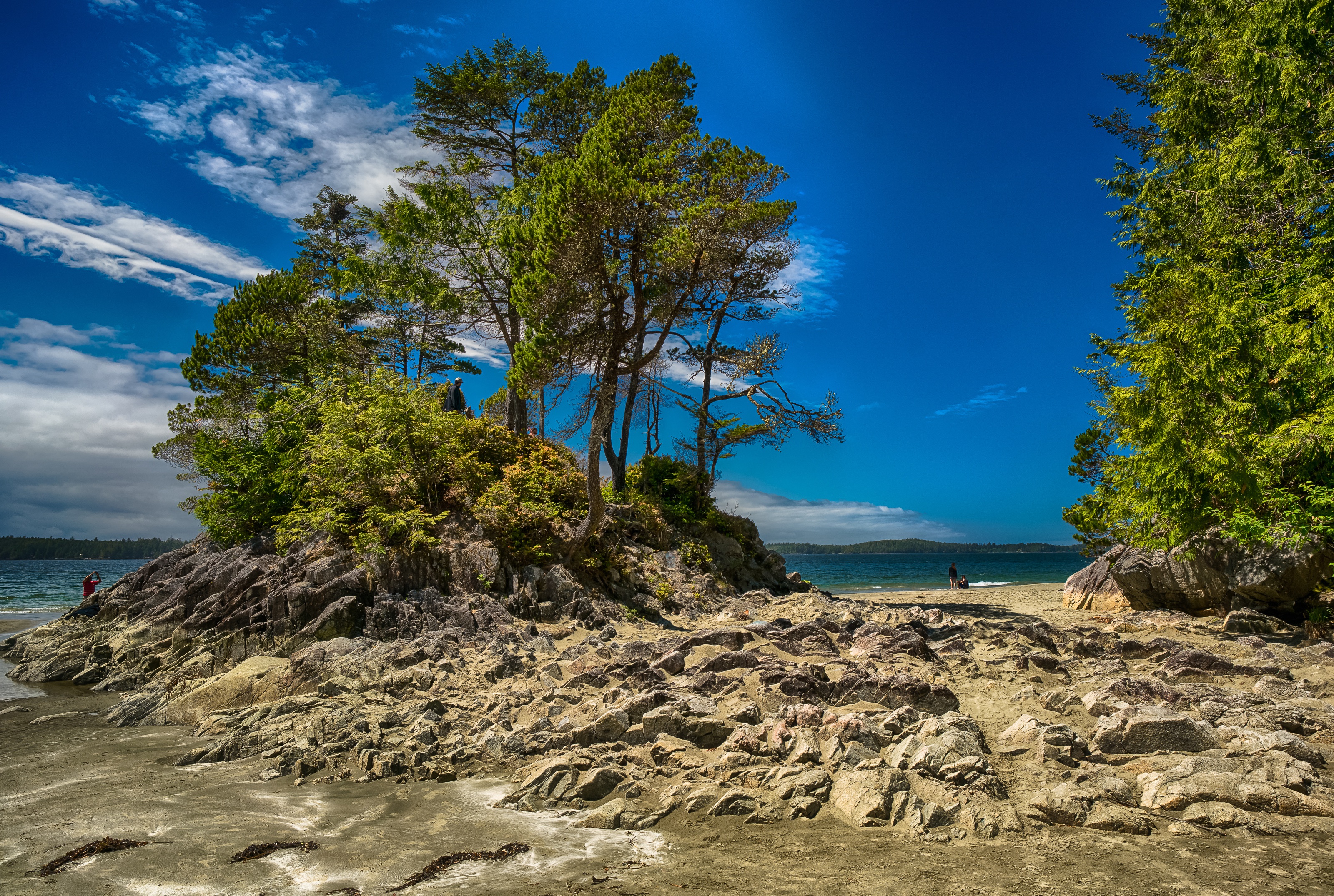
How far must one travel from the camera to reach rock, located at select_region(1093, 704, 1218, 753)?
5.64 meters

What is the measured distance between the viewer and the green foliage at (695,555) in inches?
654

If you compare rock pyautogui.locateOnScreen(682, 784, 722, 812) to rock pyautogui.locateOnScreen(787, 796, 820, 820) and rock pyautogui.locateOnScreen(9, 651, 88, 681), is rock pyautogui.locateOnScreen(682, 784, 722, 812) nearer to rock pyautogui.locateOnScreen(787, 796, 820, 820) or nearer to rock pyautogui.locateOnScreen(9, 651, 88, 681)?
rock pyautogui.locateOnScreen(787, 796, 820, 820)

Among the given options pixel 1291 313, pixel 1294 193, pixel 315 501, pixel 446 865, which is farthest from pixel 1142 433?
pixel 315 501

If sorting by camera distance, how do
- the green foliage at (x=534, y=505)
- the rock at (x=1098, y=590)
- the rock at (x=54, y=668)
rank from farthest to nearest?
the rock at (x=1098, y=590) < the green foliage at (x=534, y=505) < the rock at (x=54, y=668)

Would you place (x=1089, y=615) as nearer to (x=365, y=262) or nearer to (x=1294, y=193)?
(x=1294, y=193)

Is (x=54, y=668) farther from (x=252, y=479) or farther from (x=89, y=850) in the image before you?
(x=89, y=850)

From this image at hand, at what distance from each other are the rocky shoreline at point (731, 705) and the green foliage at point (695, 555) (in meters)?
3.00

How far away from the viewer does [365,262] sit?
21891mm

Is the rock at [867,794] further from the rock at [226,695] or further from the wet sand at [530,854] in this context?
the rock at [226,695]

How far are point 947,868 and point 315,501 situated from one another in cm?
1461

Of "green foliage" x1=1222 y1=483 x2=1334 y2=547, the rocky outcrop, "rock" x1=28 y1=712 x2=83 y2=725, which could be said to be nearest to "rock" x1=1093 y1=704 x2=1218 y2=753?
"green foliage" x1=1222 y1=483 x2=1334 y2=547

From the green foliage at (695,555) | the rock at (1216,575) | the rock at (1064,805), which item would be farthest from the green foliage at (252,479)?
the rock at (1216,575)

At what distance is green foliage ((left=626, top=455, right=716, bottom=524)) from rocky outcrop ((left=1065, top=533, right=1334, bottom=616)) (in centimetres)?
1131

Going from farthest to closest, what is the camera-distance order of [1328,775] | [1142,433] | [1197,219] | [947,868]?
[1197,219] → [1142,433] → [1328,775] → [947,868]
